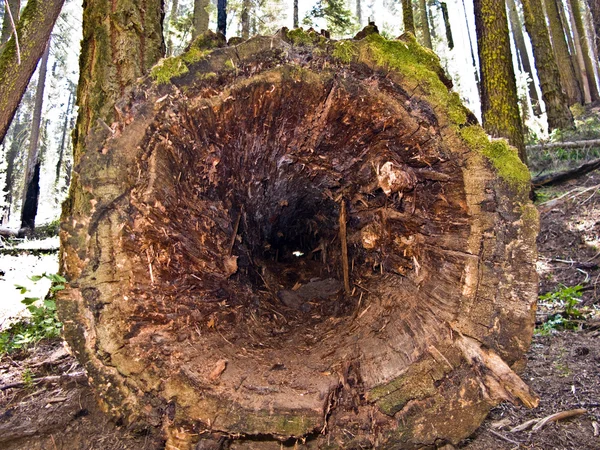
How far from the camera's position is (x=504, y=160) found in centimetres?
173

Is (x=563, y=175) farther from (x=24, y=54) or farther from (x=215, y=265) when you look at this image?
(x=24, y=54)

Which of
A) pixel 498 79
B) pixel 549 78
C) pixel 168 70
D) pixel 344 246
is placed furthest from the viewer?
pixel 549 78

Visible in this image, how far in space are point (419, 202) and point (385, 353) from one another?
2.35ft

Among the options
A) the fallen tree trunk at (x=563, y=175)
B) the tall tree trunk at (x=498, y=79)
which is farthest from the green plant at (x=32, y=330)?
the fallen tree trunk at (x=563, y=175)

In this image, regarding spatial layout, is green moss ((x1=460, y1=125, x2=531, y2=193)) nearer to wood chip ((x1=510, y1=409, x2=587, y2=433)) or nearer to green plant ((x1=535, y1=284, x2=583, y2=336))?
wood chip ((x1=510, y1=409, x2=587, y2=433))

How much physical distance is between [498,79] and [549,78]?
14.9 ft

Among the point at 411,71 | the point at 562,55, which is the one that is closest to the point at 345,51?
the point at 411,71

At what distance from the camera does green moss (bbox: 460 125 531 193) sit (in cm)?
172

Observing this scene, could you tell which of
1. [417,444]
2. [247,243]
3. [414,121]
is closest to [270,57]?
[414,121]

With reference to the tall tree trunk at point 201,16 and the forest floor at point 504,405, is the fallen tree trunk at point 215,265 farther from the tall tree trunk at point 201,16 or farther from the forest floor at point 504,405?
the tall tree trunk at point 201,16

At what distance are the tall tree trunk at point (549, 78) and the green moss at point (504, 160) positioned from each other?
809 centimetres

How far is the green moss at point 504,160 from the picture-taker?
1720mm

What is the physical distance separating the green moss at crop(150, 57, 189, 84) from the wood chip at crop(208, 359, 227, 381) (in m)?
1.19

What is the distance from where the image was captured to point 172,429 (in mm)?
1643
